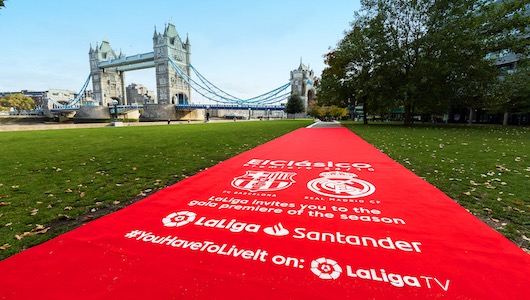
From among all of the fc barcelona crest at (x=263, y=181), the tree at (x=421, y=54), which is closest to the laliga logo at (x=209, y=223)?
the fc barcelona crest at (x=263, y=181)

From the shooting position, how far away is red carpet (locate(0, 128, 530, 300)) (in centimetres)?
204

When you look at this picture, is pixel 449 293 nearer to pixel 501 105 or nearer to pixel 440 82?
pixel 440 82

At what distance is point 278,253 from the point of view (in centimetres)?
253

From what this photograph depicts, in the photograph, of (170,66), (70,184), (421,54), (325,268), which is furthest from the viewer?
(170,66)

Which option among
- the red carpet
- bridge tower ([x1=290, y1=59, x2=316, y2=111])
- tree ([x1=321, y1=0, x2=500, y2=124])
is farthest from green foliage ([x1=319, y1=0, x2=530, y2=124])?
bridge tower ([x1=290, y1=59, x2=316, y2=111])

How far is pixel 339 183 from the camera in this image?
500 cm

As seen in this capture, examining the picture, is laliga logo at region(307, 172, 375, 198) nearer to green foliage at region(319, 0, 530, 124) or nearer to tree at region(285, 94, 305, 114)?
green foliage at region(319, 0, 530, 124)

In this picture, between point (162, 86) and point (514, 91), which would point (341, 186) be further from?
point (162, 86)

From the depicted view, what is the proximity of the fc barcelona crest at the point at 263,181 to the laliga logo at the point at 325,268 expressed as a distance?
88.9 inches

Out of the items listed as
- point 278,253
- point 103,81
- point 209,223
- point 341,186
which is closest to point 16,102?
point 103,81

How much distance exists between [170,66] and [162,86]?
8047 millimetres

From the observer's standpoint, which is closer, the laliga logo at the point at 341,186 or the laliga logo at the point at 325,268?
the laliga logo at the point at 325,268

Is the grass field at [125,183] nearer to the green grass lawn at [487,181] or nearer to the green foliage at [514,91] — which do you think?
the green grass lawn at [487,181]

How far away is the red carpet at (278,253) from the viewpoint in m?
2.04
